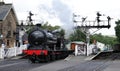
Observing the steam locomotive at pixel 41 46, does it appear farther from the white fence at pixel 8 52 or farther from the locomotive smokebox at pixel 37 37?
the white fence at pixel 8 52

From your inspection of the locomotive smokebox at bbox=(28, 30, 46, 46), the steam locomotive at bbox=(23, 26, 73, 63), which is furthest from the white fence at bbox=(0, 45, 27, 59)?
the locomotive smokebox at bbox=(28, 30, 46, 46)

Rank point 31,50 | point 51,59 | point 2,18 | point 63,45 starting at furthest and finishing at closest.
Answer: point 2,18 → point 63,45 → point 51,59 → point 31,50

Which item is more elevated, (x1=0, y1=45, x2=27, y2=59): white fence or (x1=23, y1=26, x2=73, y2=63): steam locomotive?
(x1=23, y1=26, x2=73, y2=63): steam locomotive

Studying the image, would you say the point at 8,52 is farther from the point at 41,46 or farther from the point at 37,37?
the point at 41,46

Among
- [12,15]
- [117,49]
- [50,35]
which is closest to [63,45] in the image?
[50,35]

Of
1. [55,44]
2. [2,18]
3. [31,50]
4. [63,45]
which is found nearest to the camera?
[31,50]

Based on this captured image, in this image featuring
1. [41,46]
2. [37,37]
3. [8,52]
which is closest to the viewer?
[41,46]

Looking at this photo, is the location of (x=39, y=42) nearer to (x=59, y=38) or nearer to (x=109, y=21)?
(x=59, y=38)

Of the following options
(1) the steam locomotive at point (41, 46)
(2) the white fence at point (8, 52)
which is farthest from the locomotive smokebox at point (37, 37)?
(2) the white fence at point (8, 52)

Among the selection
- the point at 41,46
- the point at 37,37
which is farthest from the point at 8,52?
the point at 41,46

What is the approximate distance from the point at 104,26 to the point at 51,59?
29346 millimetres

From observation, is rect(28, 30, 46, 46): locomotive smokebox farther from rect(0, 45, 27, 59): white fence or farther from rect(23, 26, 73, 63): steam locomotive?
rect(0, 45, 27, 59): white fence

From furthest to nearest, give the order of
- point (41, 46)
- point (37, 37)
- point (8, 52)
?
point (8, 52) → point (37, 37) → point (41, 46)

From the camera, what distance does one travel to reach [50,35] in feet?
113
